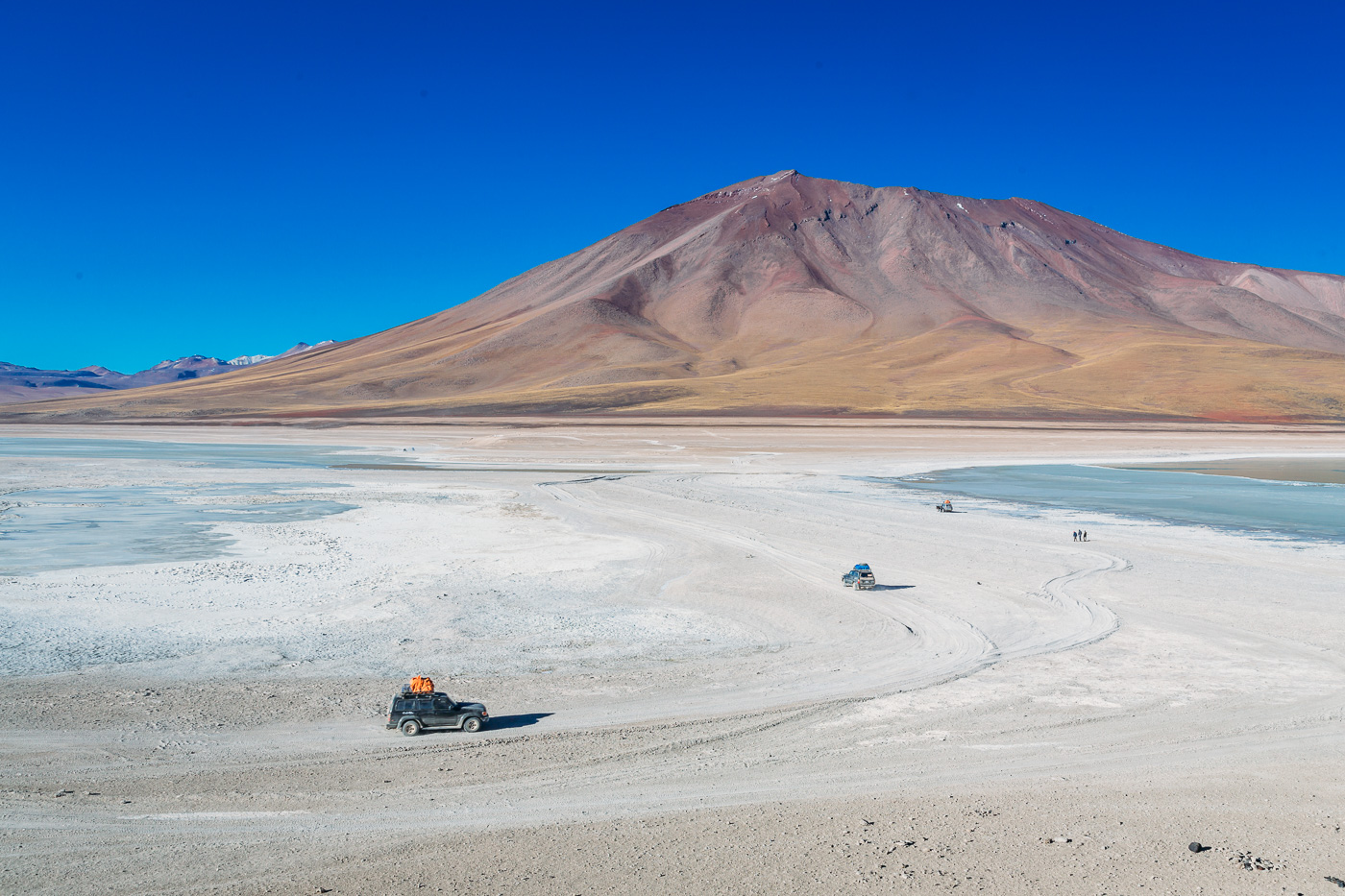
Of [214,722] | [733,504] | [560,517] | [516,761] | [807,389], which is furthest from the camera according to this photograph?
[807,389]

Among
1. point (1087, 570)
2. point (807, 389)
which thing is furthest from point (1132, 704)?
point (807, 389)

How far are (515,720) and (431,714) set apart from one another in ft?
4.17

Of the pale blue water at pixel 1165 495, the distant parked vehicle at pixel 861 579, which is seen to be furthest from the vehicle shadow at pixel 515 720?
the pale blue water at pixel 1165 495

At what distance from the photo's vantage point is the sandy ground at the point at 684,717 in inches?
334

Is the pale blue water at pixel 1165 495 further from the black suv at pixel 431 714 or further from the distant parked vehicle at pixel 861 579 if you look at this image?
the black suv at pixel 431 714

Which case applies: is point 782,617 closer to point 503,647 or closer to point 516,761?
point 503,647

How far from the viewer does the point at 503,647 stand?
17.2 meters

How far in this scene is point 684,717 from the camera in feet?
42.3

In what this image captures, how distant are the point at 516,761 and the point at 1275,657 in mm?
13342

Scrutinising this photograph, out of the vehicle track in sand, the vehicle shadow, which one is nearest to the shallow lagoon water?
the vehicle track in sand

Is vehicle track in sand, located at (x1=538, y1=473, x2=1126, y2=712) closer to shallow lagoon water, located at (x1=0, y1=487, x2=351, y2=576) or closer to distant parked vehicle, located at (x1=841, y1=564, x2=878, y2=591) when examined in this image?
distant parked vehicle, located at (x1=841, y1=564, x2=878, y2=591)

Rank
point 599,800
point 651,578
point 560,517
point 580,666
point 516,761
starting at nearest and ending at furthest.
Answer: point 599,800 → point 516,761 → point 580,666 → point 651,578 → point 560,517

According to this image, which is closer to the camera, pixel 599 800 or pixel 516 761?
pixel 599 800

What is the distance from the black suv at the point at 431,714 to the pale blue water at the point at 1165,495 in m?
30.5
